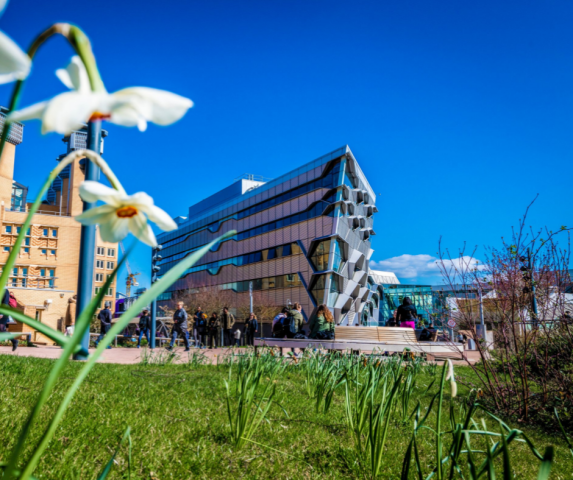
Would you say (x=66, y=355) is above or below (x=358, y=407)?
above

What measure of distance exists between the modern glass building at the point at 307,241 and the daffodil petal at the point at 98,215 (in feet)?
115

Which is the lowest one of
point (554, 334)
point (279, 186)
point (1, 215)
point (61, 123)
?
point (554, 334)

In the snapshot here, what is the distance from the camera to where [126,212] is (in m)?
0.82

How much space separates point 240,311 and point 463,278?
1675 inches

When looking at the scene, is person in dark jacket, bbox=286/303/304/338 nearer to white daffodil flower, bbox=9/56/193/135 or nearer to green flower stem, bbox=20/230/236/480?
green flower stem, bbox=20/230/236/480

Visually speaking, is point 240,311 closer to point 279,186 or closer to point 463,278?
point 279,186

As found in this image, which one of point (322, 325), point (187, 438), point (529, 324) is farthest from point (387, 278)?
point (187, 438)

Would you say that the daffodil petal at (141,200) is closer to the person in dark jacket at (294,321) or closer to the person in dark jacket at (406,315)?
the person in dark jacket at (294,321)

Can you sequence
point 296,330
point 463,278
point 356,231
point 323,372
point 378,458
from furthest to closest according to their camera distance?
point 356,231 → point 296,330 → point 463,278 → point 323,372 → point 378,458

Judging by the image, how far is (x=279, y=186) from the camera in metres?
45.3

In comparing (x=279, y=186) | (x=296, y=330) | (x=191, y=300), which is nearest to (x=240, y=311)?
(x=191, y=300)

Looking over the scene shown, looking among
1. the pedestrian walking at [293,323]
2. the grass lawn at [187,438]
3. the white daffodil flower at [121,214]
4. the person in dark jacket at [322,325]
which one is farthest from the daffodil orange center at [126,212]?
the pedestrian walking at [293,323]

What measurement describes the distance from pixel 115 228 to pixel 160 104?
32 centimetres

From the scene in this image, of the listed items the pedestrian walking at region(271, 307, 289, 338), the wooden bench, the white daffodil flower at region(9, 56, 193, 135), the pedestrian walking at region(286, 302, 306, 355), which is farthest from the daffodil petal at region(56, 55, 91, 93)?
the pedestrian walking at region(271, 307, 289, 338)
